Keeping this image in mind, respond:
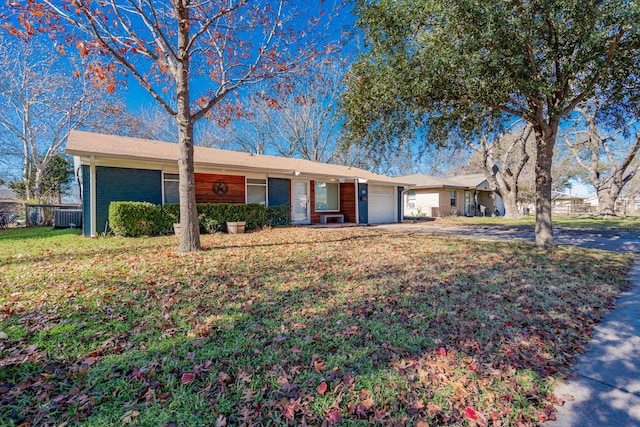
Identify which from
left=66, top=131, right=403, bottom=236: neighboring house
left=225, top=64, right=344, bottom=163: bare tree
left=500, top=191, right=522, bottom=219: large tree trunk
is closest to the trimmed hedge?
left=66, top=131, right=403, bottom=236: neighboring house

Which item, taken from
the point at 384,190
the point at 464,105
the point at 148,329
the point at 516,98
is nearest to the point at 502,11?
the point at 464,105

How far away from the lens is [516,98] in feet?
25.6

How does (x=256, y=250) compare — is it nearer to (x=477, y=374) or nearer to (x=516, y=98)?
(x=477, y=374)

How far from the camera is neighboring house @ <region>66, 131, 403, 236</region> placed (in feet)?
30.2

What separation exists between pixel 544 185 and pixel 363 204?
9035 millimetres

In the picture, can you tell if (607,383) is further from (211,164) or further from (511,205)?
(511,205)

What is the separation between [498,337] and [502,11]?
5.81m

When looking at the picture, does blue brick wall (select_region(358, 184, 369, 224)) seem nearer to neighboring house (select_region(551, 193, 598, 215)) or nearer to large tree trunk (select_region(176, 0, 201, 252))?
large tree trunk (select_region(176, 0, 201, 252))

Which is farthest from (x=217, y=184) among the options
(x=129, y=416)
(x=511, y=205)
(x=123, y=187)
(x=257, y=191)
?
(x=511, y=205)

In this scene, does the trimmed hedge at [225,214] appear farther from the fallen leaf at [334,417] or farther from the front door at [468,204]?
the front door at [468,204]

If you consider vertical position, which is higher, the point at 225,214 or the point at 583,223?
the point at 225,214

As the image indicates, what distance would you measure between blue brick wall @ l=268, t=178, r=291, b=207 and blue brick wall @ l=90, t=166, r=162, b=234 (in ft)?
14.7

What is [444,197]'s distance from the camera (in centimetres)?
2381

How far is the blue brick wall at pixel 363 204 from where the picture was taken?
51.7 ft
